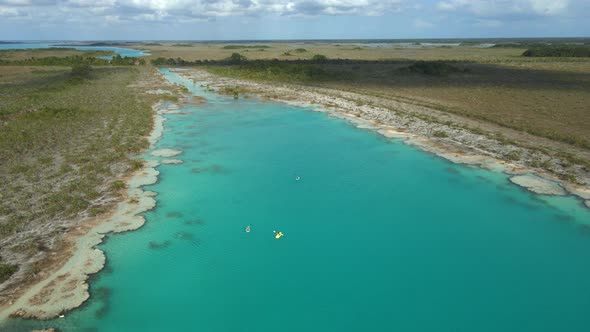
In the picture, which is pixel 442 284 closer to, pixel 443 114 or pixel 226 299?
pixel 226 299

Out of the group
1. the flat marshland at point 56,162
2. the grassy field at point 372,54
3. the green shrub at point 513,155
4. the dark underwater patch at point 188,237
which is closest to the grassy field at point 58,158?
the flat marshland at point 56,162

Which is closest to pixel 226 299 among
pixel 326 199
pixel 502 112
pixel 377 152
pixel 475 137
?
pixel 326 199

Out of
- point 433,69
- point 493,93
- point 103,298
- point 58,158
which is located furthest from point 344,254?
point 433,69

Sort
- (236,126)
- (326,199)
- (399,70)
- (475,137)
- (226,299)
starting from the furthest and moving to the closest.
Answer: (399,70) < (236,126) < (475,137) < (326,199) < (226,299)

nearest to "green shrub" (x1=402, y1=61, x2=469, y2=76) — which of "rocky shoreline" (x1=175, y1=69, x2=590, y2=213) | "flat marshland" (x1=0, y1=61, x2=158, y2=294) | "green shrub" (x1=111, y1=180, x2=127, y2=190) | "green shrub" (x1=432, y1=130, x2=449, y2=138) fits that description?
"rocky shoreline" (x1=175, y1=69, x2=590, y2=213)

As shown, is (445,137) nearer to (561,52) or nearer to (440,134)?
(440,134)

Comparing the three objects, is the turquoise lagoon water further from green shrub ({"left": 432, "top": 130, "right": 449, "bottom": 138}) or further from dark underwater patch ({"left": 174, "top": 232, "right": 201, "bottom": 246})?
green shrub ({"left": 432, "top": 130, "right": 449, "bottom": 138})
